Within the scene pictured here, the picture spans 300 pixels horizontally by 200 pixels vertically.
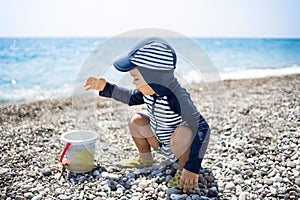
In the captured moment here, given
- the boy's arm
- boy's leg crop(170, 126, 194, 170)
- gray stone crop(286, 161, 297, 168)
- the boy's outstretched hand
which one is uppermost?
the boy's outstretched hand

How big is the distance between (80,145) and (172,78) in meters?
1.00

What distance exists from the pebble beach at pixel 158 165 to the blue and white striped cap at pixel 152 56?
3.14 feet

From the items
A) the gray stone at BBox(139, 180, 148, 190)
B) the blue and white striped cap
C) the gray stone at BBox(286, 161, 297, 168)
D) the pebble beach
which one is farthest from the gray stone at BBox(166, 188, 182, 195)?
the gray stone at BBox(286, 161, 297, 168)

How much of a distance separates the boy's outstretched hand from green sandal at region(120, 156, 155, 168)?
0.73m

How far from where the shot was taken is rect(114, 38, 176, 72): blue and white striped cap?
2188mm

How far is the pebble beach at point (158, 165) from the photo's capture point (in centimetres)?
237

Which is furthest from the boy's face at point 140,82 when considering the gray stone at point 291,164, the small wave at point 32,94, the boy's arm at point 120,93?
the small wave at point 32,94

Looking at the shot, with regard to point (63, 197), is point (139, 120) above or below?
above

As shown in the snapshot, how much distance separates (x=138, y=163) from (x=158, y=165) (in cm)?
19

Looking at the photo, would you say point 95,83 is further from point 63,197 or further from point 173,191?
point 173,191

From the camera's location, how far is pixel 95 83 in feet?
8.95

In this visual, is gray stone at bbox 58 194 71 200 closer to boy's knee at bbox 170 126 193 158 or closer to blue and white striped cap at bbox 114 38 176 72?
boy's knee at bbox 170 126 193 158

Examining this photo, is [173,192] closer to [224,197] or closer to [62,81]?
[224,197]

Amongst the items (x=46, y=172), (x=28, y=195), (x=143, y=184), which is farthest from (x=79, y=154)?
(x=143, y=184)
